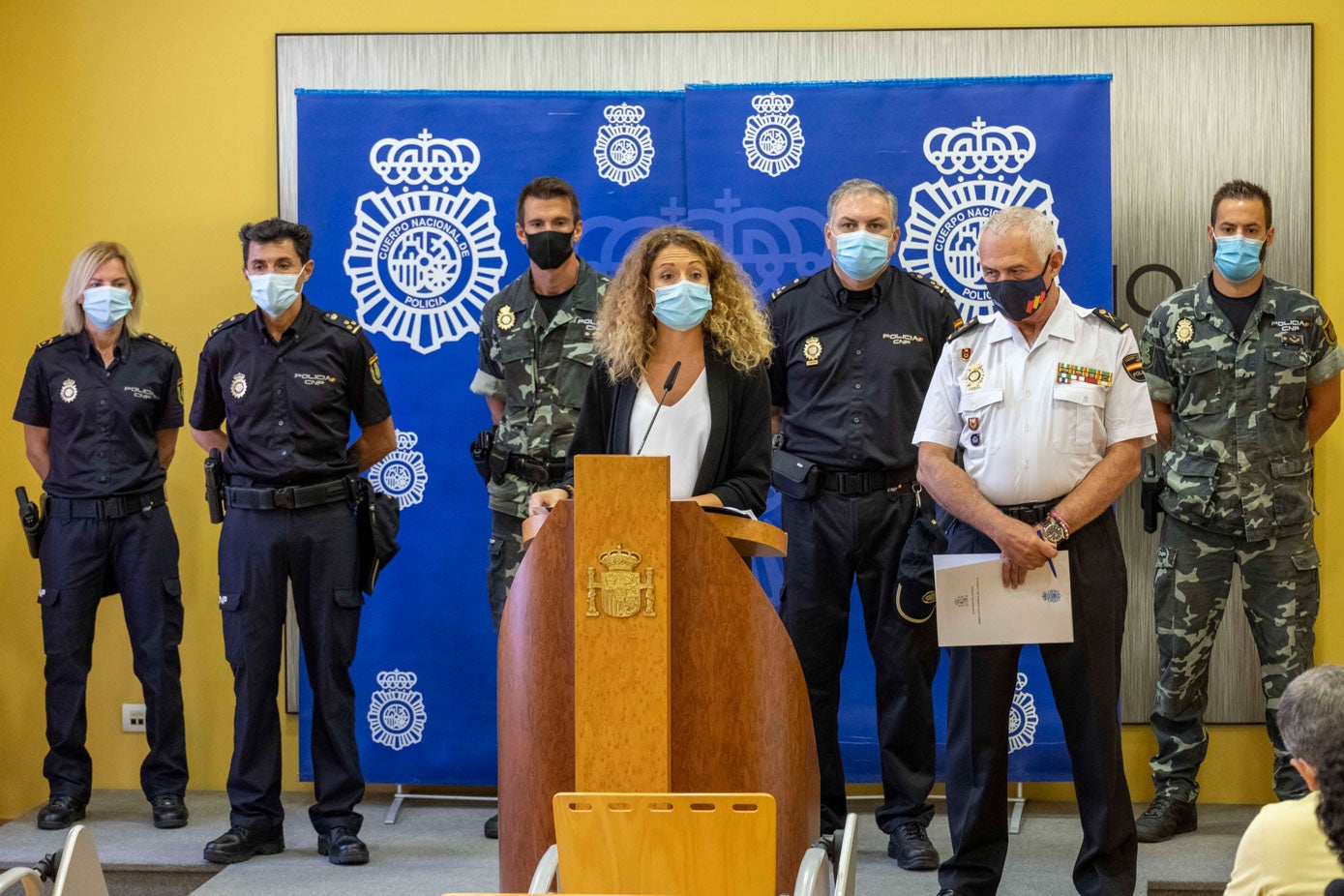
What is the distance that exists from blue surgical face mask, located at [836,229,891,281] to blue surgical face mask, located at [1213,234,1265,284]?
3.50 ft

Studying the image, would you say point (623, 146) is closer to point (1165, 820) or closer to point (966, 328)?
point (966, 328)

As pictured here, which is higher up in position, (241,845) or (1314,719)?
(1314,719)

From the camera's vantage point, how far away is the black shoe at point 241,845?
4367 mm

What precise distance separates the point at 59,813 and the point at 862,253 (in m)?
3.17

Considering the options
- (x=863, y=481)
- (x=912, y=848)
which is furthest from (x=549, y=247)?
(x=912, y=848)

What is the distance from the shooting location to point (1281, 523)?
4.47 meters

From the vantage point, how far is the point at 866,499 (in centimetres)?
424

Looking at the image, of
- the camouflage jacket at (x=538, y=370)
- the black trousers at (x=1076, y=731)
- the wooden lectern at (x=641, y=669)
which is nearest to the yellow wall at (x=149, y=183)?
the camouflage jacket at (x=538, y=370)

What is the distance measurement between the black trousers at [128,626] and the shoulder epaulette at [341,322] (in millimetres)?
979

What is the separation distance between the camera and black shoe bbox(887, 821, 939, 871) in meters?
4.19

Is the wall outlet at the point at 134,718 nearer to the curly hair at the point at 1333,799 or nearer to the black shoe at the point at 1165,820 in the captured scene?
the black shoe at the point at 1165,820

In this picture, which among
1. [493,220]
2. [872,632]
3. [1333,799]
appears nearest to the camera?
[1333,799]

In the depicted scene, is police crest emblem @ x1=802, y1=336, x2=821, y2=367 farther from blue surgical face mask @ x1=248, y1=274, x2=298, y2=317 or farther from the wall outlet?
the wall outlet

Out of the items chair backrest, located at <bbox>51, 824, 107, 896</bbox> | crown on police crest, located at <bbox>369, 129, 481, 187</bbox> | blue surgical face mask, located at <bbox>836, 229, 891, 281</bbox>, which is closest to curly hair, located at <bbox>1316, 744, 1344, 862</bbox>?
chair backrest, located at <bbox>51, 824, 107, 896</bbox>
